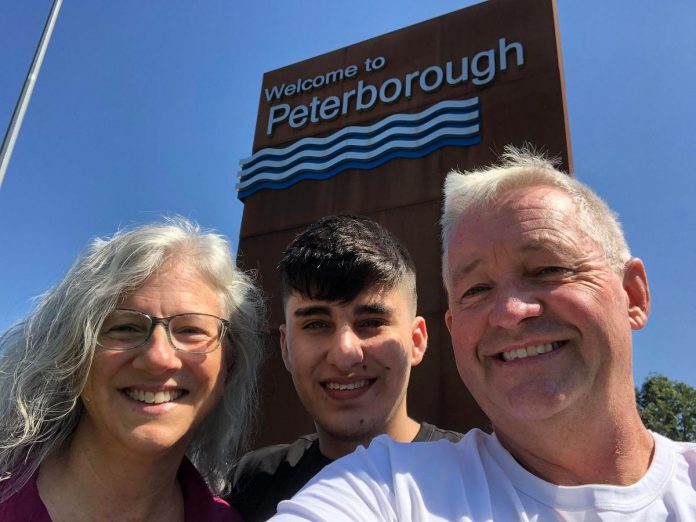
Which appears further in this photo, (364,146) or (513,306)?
(364,146)

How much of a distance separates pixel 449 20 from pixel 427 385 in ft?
16.1

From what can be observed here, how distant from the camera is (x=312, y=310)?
221 centimetres

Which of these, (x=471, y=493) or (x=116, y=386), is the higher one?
(x=116, y=386)

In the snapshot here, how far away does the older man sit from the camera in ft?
3.84

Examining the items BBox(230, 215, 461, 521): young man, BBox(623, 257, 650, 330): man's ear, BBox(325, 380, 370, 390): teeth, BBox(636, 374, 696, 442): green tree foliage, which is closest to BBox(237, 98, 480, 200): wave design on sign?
BBox(230, 215, 461, 521): young man

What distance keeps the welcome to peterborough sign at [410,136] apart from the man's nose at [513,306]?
3516 millimetres

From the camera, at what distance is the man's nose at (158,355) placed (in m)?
1.72

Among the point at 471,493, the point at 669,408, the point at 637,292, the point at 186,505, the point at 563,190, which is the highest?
the point at 669,408

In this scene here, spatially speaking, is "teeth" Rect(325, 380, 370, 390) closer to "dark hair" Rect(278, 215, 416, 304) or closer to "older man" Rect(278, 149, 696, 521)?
"dark hair" Rect(278, 215, 416, 304)

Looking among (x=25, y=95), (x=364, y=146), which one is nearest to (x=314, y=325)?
(x=364, y=146)

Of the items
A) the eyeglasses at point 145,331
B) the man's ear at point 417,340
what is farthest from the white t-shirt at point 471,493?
the man's ear at point 417,340

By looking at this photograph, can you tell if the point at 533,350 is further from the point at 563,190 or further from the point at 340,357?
the point at 340,357

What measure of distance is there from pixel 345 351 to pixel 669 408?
22.8 m

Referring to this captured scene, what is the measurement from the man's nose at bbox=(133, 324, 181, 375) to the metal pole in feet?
13.6
